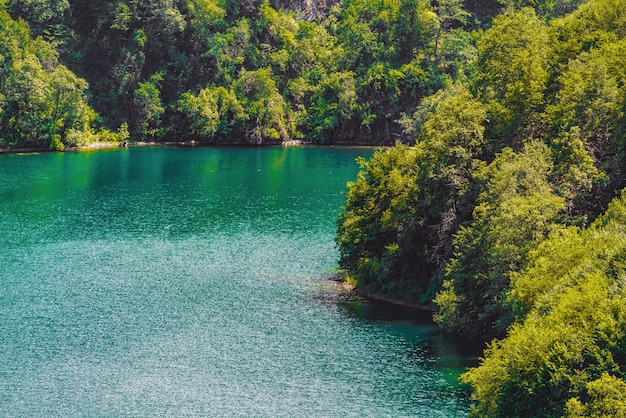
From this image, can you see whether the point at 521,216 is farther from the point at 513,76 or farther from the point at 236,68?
the point at 236,68

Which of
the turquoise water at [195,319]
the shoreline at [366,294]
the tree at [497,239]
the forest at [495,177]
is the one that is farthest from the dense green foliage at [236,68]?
the tree at [497,239]

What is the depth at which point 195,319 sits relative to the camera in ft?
222

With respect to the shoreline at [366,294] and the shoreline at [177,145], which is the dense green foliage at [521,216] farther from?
the shoreline at [177,145]

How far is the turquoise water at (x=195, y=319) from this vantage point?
53.9 metres

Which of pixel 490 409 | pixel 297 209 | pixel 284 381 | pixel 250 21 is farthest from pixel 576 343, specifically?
pixel 250 21

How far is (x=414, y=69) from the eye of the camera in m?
178

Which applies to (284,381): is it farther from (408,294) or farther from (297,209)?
(297,209)

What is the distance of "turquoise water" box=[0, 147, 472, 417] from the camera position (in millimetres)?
53875

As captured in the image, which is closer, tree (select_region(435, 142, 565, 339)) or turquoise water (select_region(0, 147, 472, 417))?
turquoise water (select_region(0, 147, 472, 417))

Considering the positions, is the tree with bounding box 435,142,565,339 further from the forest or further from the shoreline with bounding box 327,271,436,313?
the shoreline with bounding box 327,271,436,313

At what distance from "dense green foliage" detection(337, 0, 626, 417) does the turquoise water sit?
4.27m

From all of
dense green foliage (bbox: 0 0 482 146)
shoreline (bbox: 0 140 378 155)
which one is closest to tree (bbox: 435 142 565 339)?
shoreline (bbox: 0 140 378 155)

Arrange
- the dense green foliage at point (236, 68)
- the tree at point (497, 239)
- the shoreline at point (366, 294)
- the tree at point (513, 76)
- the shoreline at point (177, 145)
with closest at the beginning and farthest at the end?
the tree at point (497, 239) → the shoreline at point (366, 294) → the tree at point (513, 76) → the shoreline at point (177, 145) → the dense green foliage at point (236, 68)

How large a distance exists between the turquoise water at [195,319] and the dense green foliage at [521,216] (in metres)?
4.27
